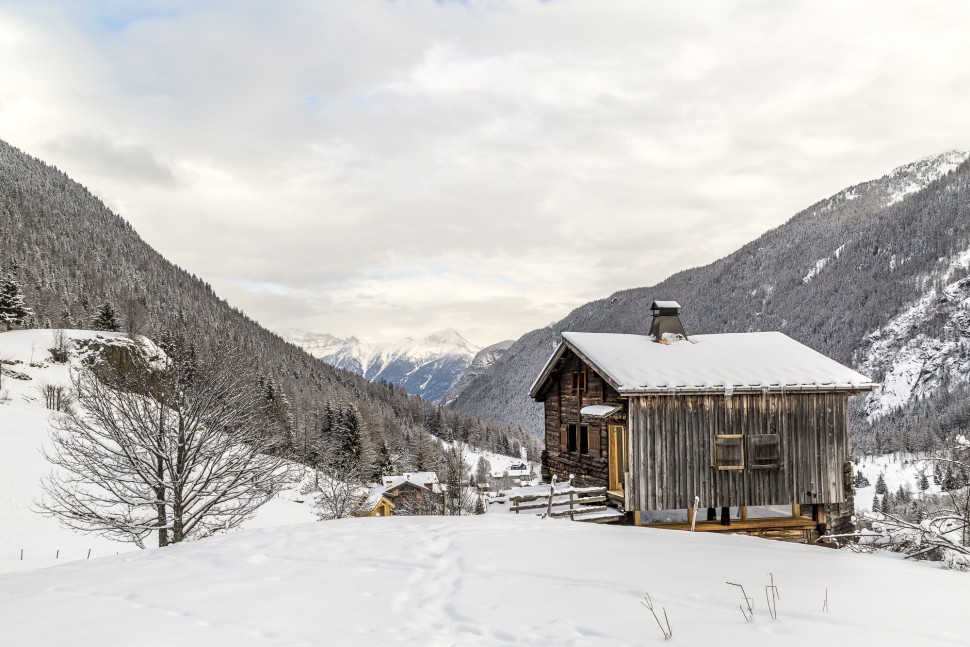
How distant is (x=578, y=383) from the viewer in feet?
73.6

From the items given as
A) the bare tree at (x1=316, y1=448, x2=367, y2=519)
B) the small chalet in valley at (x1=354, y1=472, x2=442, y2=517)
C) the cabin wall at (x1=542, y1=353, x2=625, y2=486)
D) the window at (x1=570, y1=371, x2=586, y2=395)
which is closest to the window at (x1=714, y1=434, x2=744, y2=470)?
the cabin wall at (x1=542, y1=353, x2=625, y2=486)

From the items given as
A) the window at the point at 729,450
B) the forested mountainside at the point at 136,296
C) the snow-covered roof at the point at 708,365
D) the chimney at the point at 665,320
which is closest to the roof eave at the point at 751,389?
the snow-covered roof at the point at 708,365

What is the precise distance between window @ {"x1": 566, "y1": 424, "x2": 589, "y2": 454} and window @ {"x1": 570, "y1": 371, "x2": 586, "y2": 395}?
4.67ft

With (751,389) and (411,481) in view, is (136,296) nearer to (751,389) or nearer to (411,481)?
(411,481)

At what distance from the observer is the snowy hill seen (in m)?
26.5

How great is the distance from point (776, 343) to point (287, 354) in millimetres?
146057

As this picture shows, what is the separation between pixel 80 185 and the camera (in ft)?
607

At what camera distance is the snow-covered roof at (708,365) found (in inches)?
711

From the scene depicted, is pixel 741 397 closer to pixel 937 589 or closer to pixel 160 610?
pixel 937 589

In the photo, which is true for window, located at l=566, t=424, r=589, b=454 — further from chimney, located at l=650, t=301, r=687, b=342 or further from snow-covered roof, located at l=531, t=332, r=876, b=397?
chimney, located at l=650, t=301, r=687, b=342

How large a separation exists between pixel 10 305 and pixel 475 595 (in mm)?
81460

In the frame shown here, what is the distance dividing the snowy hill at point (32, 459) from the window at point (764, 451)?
86.0ft

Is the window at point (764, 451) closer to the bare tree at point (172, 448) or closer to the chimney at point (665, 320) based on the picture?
the chimney at point (665, 320)

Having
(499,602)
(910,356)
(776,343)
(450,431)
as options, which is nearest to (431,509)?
(776,343)
